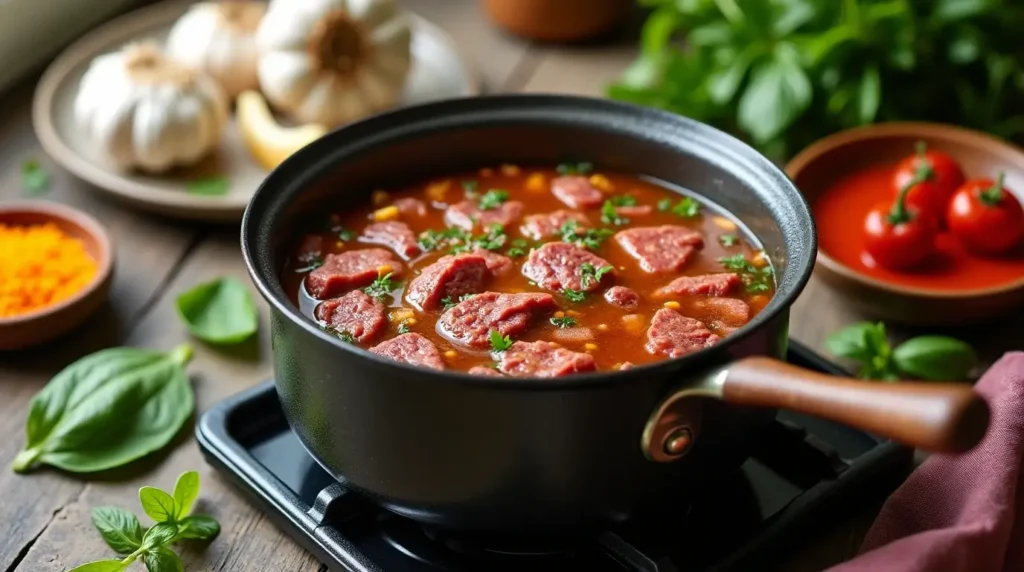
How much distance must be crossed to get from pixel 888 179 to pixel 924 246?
41 centimetres

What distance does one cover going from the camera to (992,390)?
2.22 metres

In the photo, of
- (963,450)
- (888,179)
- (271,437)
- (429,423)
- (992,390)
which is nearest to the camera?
(963,450)

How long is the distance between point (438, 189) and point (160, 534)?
99 centimetres

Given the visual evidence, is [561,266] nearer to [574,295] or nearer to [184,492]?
[574,295]

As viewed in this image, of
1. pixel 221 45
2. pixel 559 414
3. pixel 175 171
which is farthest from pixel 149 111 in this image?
pixel 559 414

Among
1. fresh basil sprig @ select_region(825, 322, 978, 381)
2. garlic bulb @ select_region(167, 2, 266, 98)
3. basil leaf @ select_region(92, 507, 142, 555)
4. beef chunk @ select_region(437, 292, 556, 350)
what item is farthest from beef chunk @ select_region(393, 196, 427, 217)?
garlic bulb @ select_region(167, 2, 266, 98)

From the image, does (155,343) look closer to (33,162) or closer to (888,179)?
(33,162)

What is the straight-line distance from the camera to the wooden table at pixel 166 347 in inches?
87.1

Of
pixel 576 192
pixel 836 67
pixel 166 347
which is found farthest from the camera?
pixel 836 67

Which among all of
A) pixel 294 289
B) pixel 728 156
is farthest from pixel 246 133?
pixel 728 156

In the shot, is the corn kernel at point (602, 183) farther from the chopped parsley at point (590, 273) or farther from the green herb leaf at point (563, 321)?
the green herb leaf at point (563, 321)

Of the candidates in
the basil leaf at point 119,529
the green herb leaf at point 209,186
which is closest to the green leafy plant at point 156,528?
the basil leaf at point 119,529

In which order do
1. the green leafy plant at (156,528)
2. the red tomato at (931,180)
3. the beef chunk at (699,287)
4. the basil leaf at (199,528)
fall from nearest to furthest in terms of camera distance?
the green leafy plant at (156,528) → the basil leaf at (199,528) → the beef chunk at (699,287) → the red tomato at (931,180)

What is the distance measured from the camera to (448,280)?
2254 mm
